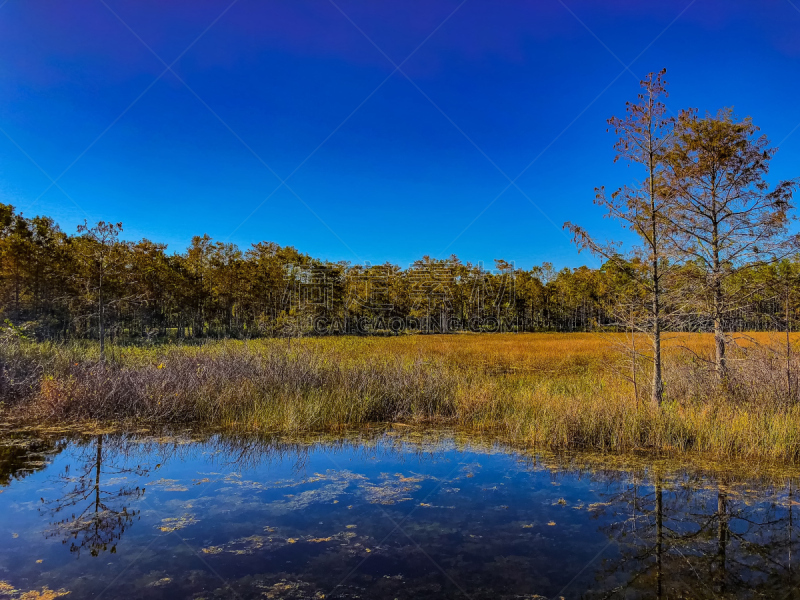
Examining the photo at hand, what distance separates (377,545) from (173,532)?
84.9 inches

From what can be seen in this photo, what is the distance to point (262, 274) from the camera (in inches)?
1714

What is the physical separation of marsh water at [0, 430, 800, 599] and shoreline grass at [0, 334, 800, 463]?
3.33 ft

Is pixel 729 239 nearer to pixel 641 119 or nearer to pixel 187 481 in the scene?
pixel 641 119

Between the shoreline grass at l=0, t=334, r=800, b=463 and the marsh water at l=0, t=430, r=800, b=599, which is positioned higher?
the shoreline grass at l=0, t=334, r=800, b=463

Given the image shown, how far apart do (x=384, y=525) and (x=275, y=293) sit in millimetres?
40929

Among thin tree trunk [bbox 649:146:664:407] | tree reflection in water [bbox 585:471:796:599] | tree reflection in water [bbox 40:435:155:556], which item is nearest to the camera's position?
tree reflection in water [bbox 585:471:796:599]

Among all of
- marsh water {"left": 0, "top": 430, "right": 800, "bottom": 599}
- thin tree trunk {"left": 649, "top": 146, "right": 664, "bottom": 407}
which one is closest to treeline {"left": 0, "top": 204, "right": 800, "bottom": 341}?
thin tree trunk {"left": 649, "top": 146, "right": 664, "bottom": 407}

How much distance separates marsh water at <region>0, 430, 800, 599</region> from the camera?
169 inches

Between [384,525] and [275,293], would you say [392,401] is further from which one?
[275,293]

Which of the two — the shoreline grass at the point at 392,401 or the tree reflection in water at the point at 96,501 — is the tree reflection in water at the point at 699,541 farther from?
the tree reflection in water at the point at 96,501

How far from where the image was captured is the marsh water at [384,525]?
4.30m

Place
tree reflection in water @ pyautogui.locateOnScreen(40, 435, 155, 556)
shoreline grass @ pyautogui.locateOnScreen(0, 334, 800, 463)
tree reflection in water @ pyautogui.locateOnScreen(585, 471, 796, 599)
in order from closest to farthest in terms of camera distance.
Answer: tree reflection in water @ pyautogui.locateOnScreen(585, 471, 796, 599)
tree reflection in water @ pyautogui.locateOnScreen(40, 435, 155, 556)
shoreline grass @ pyautogui.locateOnScreen(0, 334, 800, 463)

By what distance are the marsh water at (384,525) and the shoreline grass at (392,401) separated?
3.33 ft

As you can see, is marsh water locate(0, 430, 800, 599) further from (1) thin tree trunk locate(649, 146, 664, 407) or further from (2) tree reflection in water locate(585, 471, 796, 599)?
(1) thin tree trunk locate(649, 146, 664, 407)
